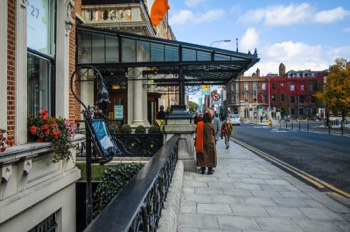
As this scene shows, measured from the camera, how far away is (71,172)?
19.7 feet

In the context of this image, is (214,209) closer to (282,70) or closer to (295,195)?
(295,195)

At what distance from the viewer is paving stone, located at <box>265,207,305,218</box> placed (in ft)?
16.4

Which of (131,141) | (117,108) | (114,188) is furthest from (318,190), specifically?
(117,108)

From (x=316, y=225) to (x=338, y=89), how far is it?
33747mm

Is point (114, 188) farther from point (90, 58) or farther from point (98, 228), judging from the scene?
point (90, 58)

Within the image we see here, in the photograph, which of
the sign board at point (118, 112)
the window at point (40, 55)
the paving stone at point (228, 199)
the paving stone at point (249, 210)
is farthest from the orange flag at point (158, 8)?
the paving stone at point (249, 210)

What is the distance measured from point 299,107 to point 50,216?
8940cm

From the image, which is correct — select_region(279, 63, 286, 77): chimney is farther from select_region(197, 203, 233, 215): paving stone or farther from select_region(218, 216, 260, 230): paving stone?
select_region(218, 216, 260, 230): paving stone

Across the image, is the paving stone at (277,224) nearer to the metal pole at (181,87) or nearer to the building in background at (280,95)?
the metal pole at (181,87)

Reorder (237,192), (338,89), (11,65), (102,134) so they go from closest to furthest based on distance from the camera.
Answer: (102,134) → (11,65) → (237,192) → (338,89)

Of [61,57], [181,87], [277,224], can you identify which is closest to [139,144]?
[181,87]

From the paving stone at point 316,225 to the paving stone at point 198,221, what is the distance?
1298 millimetres

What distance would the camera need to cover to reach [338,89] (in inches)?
1328

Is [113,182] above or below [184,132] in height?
below
